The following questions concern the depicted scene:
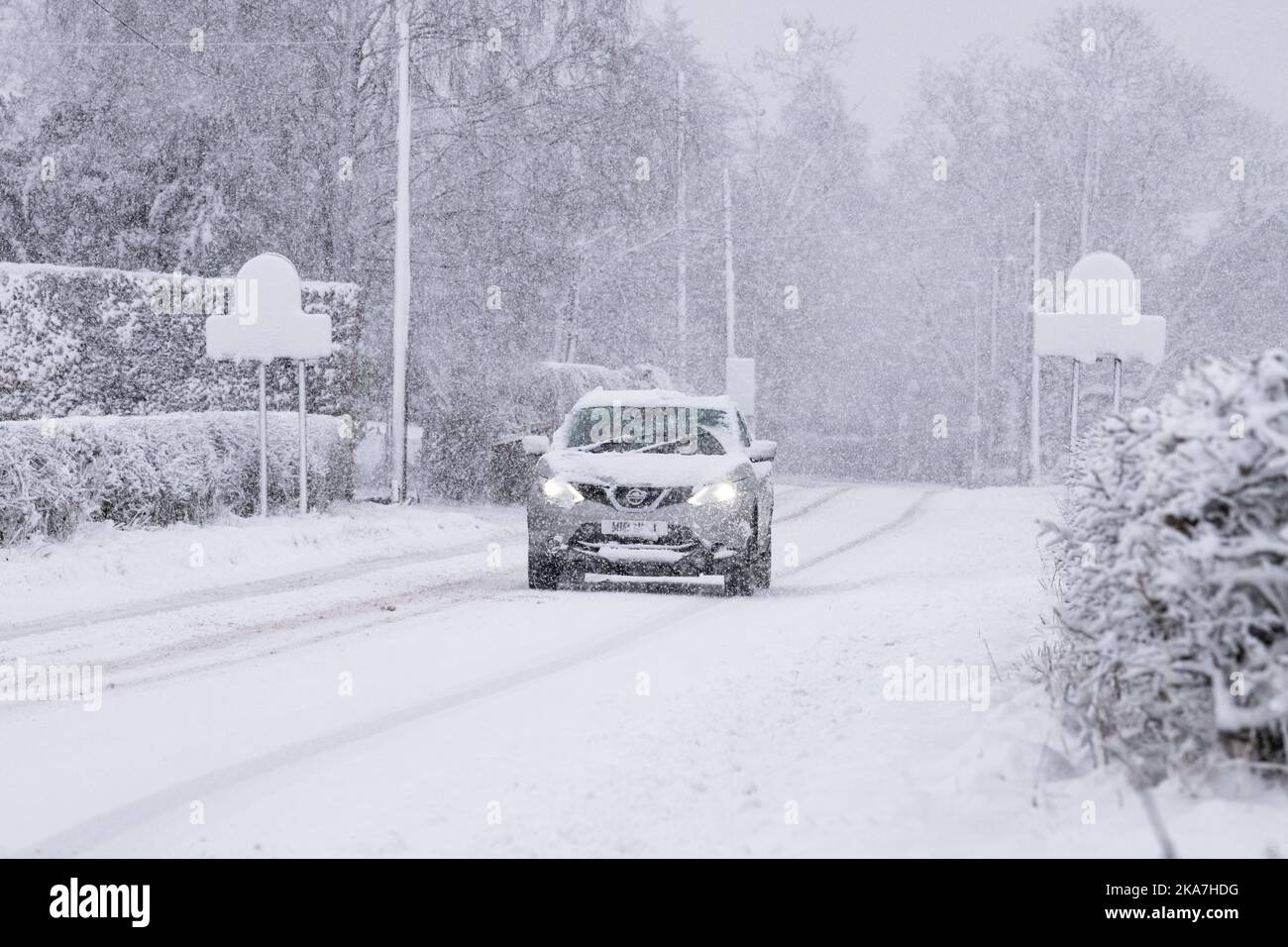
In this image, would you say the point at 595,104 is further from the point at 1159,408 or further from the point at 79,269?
the point at 1159,408

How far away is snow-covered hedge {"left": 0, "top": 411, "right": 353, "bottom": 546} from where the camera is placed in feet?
49.3

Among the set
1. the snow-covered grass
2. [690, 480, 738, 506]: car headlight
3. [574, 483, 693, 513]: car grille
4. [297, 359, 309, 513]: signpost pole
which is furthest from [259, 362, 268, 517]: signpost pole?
[690, 480, 738, 506]: car headlight

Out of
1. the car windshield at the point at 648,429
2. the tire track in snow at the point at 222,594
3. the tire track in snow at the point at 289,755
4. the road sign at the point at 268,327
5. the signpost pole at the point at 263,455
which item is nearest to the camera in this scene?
the tire track in snow at the point at 289,755

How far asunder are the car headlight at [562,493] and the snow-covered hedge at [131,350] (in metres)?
9.42

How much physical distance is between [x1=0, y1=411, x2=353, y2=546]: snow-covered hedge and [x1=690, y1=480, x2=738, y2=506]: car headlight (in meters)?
6.19

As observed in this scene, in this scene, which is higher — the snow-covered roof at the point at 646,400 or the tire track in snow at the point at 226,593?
the snow-covered roof at the point at 646,400

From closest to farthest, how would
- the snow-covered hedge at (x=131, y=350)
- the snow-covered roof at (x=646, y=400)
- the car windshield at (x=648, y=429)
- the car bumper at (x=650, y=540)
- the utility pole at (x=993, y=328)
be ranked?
1. the car bumper at (x=650, y=540)
2. the car windshield at (x=648, y=429)
3. the snow-covered roof at (x=646, y=400)
4. the snow-covered hedge at (x=131, y=350)
5. the utility pole at (x=993, y=328)

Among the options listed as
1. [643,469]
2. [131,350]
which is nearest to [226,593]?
[643,469]

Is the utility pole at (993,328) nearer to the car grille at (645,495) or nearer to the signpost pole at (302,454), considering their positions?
the signpost pole at (302,454)

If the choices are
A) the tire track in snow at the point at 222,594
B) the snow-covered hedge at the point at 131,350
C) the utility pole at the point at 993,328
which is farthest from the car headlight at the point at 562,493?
the utility pole at the point at 993,328

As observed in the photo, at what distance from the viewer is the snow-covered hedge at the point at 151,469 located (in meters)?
15.0

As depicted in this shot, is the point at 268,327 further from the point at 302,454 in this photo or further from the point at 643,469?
the point at 643,469

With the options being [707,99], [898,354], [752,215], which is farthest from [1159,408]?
[898,354]

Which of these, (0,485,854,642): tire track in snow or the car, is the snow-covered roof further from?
(0,485,854,642): tire track in snow
